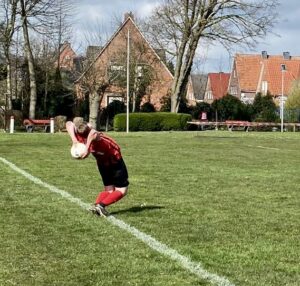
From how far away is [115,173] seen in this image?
31.3ft

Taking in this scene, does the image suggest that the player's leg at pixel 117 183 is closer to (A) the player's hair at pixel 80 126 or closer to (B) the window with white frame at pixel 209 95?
(A) the player's hair at pixel 80 126

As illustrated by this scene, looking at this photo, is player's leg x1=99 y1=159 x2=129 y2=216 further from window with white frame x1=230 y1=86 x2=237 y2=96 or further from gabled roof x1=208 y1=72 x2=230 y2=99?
gabled roof x1=208 y1=72 x2=230 y2=99

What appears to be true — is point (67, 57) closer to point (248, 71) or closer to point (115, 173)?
point (248, 71)

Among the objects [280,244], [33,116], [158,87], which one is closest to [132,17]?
[158,87]

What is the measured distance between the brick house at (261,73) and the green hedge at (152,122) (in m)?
47.2

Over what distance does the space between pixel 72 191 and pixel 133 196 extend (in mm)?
1225

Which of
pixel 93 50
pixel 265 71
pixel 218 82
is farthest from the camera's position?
pixel 218 82

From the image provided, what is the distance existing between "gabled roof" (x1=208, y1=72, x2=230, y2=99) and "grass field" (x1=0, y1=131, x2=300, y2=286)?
333 ft

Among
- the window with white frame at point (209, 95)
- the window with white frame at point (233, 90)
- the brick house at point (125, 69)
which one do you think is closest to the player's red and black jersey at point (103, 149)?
the brick house at point (125, 69)

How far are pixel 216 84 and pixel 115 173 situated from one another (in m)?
111

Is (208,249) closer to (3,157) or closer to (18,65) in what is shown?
(3,157)

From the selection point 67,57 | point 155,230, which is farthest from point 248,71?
point 155,230

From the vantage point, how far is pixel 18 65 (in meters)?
59.5

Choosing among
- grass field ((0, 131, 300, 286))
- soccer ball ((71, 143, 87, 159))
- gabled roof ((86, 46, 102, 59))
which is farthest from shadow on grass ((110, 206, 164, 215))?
gabled roof ((86, 46, 102, 59))
